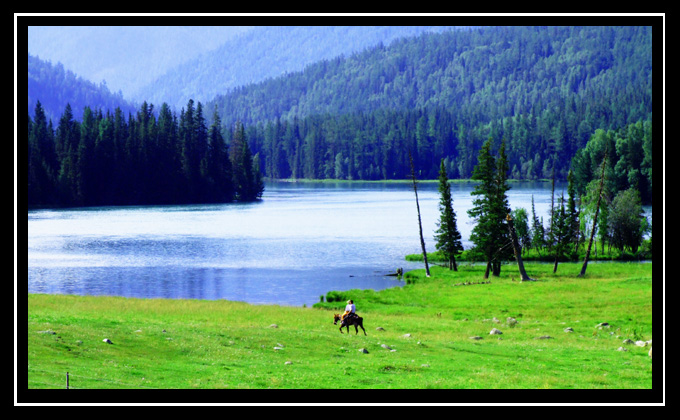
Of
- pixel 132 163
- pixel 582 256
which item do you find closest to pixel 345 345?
pixel 582 256

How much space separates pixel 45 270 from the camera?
6738cm

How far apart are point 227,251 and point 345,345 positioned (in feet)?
184

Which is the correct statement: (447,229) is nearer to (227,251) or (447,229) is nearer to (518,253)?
(518,253)

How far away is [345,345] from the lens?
28.7 metres

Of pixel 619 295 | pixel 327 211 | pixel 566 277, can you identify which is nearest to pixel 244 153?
pixel 327 211

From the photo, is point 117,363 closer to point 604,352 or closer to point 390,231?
point 604,352

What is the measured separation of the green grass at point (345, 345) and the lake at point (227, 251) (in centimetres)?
1063

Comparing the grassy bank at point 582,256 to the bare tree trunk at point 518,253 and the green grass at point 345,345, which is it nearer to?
the bare tree trunk at point 518,253

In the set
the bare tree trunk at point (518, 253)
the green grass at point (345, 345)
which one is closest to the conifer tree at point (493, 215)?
the bare tree trunk at point (518, 253)

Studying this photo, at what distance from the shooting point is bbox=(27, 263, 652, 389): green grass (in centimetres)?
2114

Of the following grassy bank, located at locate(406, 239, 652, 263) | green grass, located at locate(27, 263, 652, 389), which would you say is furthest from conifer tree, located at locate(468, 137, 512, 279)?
green grass, located at locate(27, 263, 652, 389)

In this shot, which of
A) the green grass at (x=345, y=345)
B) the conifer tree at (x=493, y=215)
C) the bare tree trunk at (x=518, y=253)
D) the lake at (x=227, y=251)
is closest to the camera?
the green grass at (x=345, y=345)

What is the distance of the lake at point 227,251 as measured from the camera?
5900 cm
